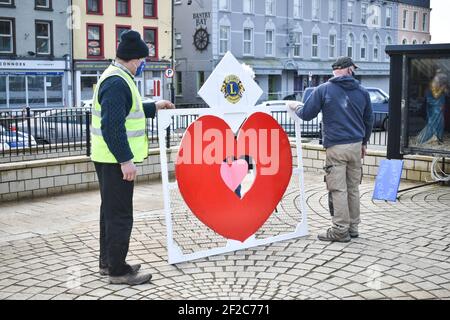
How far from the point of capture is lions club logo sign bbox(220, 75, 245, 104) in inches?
234

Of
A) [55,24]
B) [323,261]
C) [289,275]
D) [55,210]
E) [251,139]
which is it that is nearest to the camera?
[289,275]

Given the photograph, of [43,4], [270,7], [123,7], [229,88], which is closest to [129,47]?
[229,88]

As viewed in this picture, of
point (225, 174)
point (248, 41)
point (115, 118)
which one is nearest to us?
point (115, 118)

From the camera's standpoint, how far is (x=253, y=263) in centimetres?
552

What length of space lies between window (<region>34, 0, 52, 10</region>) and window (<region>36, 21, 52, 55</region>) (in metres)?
0.84

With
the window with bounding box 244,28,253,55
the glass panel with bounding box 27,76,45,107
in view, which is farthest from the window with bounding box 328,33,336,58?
the glass panel with bounding box 27,76,45,107

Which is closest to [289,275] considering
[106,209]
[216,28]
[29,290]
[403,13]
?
[106,209]

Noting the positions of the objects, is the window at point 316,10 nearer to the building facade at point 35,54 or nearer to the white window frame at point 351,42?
the white window frame at point 351,42

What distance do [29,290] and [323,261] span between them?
2.67m

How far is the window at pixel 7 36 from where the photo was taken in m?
33.4

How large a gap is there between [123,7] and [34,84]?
28.3 feet

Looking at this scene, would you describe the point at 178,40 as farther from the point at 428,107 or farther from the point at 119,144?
the point at 119,144
